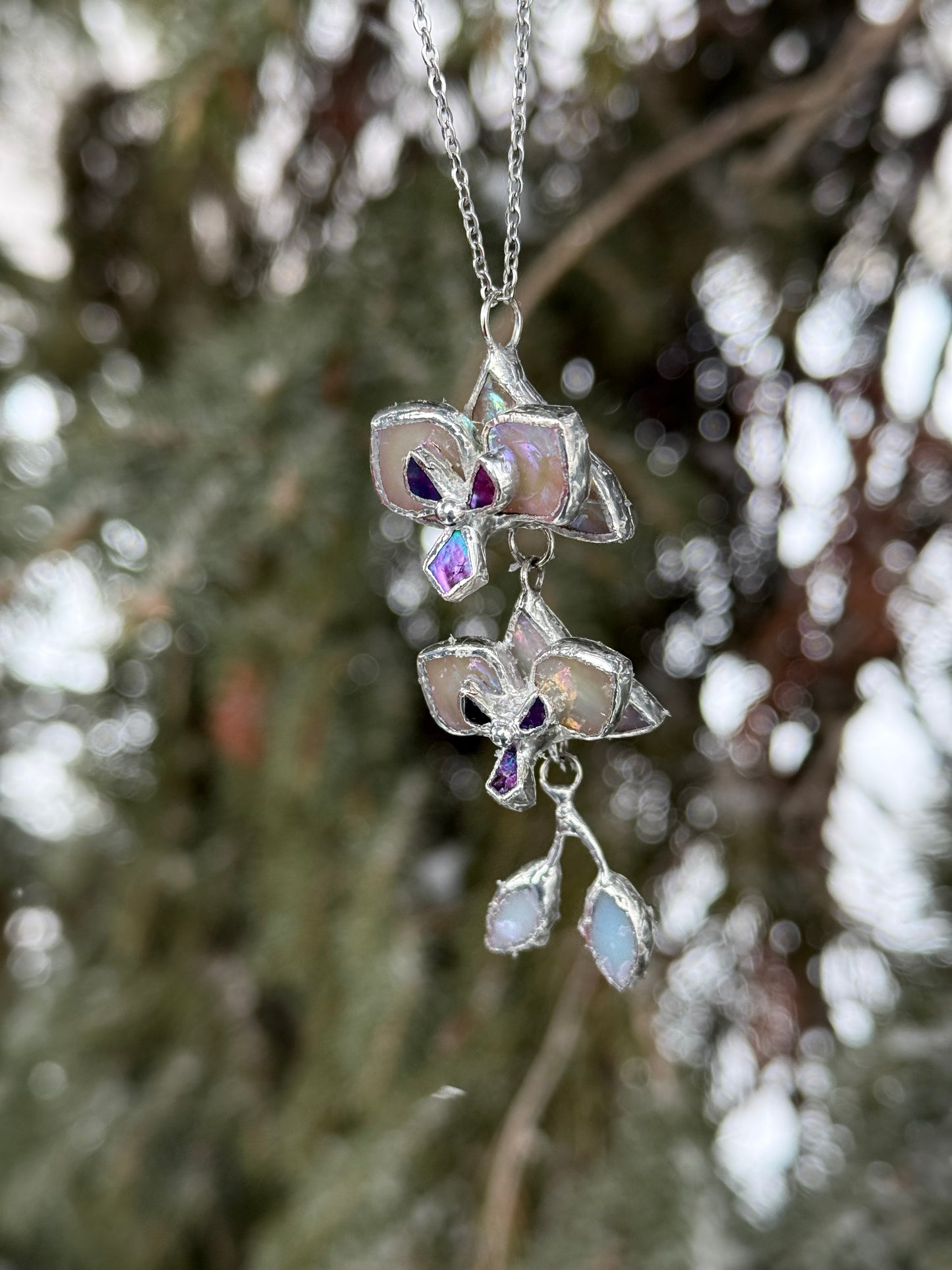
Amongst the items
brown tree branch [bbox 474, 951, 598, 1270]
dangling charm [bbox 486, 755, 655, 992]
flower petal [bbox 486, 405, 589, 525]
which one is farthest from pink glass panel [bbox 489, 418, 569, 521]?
brown tree branch [bbox 474, 951, 598, 1270]

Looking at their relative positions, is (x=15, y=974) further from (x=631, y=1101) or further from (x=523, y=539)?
(x=523, y=539)

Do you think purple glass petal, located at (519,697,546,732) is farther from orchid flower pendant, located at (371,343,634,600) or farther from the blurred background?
the blurred background

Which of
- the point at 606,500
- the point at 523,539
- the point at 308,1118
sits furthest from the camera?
the point at 308,1118

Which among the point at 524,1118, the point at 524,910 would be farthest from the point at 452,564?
the point at 524,1118

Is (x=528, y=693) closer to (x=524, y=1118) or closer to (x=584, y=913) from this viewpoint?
(x=584, y=913)

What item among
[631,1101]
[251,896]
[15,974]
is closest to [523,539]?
[631,1101]

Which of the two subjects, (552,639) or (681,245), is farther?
(681,245)
